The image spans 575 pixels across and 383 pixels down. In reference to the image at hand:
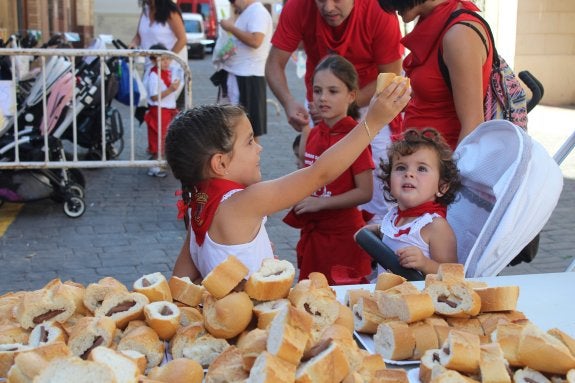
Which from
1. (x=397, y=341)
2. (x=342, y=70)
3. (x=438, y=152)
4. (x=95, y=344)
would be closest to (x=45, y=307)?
(x=95, y=344)

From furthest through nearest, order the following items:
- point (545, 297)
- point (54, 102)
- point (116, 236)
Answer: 1. point (54, 102)
2. point (116, 236)
3. point (545, 297)

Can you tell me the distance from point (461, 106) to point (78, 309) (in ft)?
6.97

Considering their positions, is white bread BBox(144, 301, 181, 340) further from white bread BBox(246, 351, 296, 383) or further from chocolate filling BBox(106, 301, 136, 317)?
white bread BBox(246, 351, 296, 383)

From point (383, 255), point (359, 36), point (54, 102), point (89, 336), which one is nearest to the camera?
point (89, 336)

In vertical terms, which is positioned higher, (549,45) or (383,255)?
(549,45)

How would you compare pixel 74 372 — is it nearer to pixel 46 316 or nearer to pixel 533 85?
pixel 46 316

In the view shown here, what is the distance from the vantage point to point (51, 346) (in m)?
1.67

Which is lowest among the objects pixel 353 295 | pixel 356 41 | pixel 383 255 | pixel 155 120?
pixel 155 120

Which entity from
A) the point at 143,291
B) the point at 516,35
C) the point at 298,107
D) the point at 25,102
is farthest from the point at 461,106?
the point at 516,35

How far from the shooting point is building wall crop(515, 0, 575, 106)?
51.7ft

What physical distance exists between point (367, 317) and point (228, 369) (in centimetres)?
62

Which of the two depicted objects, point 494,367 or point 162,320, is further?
point 162,320

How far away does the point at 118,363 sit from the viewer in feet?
5.36

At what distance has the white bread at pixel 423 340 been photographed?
2059mm
